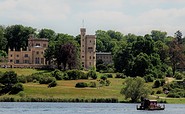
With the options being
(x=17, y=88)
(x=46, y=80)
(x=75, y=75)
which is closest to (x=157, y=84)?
(x=75, y=75)

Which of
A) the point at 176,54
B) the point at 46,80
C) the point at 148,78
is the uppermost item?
the point at 176,54

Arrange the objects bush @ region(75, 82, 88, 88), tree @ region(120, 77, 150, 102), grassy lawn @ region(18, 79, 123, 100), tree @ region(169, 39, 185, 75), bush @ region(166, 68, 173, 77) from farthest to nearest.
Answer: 1. tree @ region(169, 39, 185, 75)
2. bush @ region(166, 68, 173, 77)
3. bush @ region(75, 82, 88, 88)
4. grassy lawn @ region(18, 79, 123, 100)
5. tree @ region(120, 77, 150, 102)

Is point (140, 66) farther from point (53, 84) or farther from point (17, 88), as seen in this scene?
point (17, 88)

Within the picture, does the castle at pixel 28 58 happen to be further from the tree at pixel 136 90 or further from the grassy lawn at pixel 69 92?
the tree at pixel 136 90

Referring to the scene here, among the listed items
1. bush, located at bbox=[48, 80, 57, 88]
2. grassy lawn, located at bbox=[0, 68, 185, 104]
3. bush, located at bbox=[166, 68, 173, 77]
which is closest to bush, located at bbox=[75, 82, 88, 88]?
grassy lawn, located at bbox=[0, 68, 185, 104]

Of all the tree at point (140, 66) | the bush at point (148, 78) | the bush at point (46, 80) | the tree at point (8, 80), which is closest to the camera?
the tree at point (8, 80)

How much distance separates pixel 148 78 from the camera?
162m

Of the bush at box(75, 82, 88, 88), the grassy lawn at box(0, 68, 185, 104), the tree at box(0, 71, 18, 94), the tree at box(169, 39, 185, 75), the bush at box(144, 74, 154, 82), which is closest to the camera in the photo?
the grassy lawn at box(0, 68, 185, 104)

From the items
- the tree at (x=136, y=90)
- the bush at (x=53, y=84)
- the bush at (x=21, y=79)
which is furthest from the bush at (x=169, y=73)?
the tree at (x=136, y=90)

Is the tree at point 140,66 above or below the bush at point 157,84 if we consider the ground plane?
above

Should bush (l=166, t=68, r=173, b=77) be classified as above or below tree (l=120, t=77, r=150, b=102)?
above

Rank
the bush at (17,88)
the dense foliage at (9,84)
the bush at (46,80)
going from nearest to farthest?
the bush at (17,88), the dense foliage at (9,84), the bush at (46,80)

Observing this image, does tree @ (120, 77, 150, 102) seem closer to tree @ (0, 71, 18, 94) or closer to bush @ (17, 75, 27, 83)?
tree @ (0, 71, 18, 94)

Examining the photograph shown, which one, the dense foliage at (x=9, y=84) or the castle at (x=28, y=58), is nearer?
the dense foliage at (x=9, y=84)
